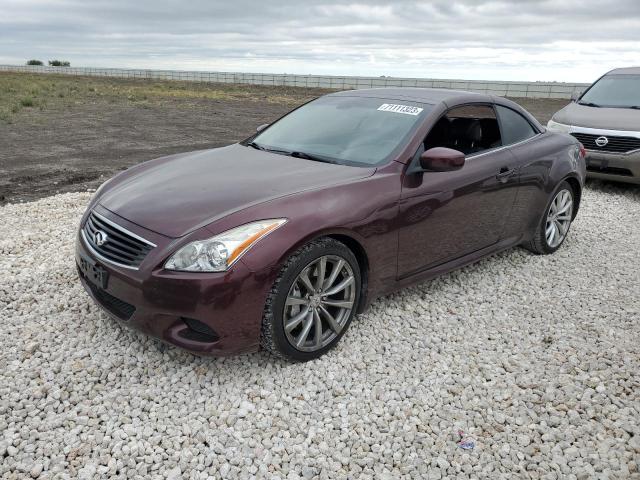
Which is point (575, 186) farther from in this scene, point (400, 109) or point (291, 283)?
point (291, 283)

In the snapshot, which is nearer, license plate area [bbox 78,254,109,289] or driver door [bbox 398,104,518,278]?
license plate area [bbox 78,254,109,289]

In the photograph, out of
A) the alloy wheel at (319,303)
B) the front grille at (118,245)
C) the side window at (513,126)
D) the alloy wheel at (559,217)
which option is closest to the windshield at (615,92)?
Answer: the alloy wheel at (559,217)

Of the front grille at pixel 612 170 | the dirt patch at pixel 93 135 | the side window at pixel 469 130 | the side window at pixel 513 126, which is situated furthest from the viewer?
the dirt patch at pixel 93 135

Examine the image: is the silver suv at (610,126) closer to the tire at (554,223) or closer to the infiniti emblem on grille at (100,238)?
the tire at (554,223)

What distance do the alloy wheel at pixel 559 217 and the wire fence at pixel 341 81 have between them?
10589mm

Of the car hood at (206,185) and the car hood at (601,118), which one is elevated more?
the car hood at (601,118)

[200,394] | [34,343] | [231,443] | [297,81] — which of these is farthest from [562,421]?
[297,81]

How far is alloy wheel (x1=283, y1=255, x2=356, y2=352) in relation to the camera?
3203 millimetres

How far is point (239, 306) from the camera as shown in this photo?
2.92 meters

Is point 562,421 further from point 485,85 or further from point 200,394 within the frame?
point 485,85

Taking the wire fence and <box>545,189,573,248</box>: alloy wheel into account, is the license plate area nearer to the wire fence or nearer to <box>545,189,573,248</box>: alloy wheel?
<box>545,189,573,248</box>: alloy wheel

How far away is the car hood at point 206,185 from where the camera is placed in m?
3.11

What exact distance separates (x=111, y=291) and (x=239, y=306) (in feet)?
2.64

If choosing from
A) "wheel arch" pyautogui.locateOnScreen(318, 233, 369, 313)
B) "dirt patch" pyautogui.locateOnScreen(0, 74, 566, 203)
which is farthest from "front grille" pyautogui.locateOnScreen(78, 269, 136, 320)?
"dirt patch" pyautogui.locateOnScreen(0, 74, 566, 203)
